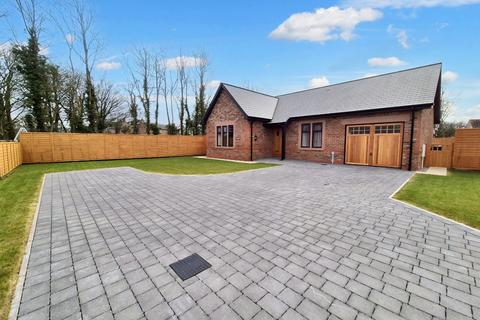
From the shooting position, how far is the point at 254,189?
6.43 m

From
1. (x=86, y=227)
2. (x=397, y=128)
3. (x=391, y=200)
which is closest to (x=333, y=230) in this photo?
(x=391, y=200)

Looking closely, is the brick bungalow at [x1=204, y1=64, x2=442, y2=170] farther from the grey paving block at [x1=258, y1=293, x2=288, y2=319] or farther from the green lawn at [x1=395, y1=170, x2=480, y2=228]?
the grey paving block at [x1=258, y1=293, x2=288, y2=319]

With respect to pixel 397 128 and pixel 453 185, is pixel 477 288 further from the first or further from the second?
pixel 397 128

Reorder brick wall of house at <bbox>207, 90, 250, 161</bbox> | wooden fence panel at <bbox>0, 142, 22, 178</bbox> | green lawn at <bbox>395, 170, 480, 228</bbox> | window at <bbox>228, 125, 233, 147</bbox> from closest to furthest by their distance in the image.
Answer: green lawn at <bbox>395, 170, 480, 228</bbox> < wooden fence panel at <bbox>0, 142, 22, 178</bbox> < brick wall of house at <bbox>207, 90, 250, 161</bbox> < window at <bbox>228, 125, 233, 147</bbox>

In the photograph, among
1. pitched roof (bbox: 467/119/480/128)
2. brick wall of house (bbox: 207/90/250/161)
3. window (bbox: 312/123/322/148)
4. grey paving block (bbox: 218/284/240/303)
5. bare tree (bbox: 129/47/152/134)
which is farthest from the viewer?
pitched roof (bbox: 467/119/480/128)

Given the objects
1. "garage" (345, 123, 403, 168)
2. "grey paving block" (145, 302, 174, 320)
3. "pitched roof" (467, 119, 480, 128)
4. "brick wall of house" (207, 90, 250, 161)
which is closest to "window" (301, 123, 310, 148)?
"garage" (345, 123, 403, 168)

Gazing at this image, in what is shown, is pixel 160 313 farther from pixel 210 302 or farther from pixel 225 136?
pixel 225 136

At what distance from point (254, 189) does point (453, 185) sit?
683 cm

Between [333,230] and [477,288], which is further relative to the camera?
[333,230]

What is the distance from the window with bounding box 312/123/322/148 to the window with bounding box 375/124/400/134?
3.18m

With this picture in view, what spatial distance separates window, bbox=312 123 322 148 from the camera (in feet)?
44.4

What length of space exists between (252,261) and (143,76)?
25594mm

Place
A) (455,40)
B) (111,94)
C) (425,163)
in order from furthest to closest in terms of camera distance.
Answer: (111,94) → (425,163) → (455,40)

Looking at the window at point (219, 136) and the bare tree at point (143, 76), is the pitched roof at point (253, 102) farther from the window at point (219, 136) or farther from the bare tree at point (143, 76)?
the bare tree at point (143, 76)
